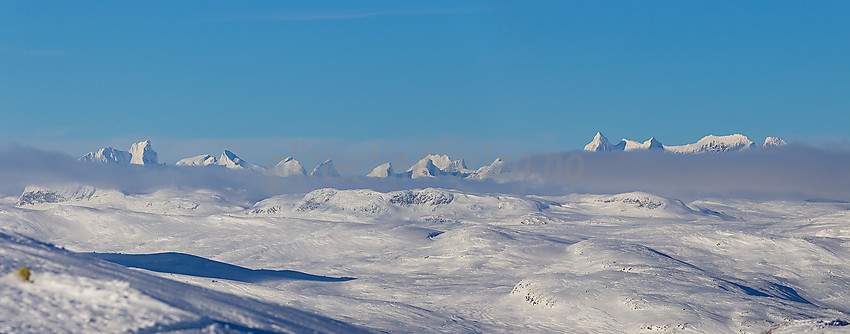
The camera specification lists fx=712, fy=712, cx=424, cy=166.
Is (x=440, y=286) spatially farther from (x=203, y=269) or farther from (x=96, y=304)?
(x=96, y=304)

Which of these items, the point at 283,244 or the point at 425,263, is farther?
the point at 283,244

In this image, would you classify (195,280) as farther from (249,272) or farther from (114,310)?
(249,272)

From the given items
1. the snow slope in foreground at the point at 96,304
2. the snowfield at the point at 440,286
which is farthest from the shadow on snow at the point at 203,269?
the snow slope in foreground at the point at 96,304

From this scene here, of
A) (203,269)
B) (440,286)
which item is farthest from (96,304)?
(203,269)

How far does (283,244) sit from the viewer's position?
184250mm

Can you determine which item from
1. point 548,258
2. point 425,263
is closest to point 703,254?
point 548,258

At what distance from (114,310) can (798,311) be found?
206ft

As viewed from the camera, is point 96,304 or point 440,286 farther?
point 440,286

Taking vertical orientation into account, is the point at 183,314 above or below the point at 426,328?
above

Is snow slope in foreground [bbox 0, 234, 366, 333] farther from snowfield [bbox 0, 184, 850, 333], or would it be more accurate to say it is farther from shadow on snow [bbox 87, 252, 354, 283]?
shadow on snow [bbox 87, 252, 354, 283]

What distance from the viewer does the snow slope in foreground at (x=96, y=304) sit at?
21062 millimetres

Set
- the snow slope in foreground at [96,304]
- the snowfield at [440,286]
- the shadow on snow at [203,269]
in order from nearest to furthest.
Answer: the snow slope in foreground at [96,304], the snowfield at [440,286], the shadow on snow at [203,269]

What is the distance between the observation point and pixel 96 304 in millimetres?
22234

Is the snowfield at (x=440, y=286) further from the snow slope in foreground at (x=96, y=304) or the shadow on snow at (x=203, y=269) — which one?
the shadow on snow at (x=203, y=269)
